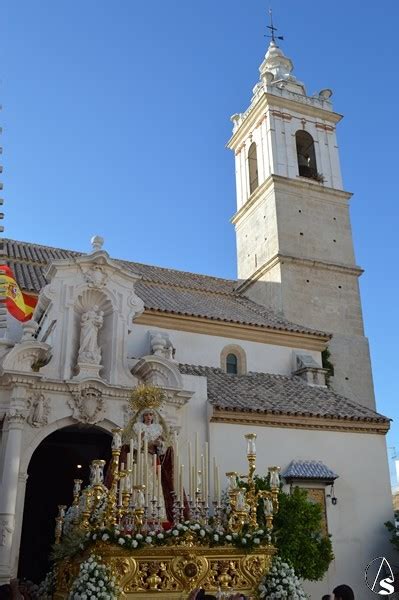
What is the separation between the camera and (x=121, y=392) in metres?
15.0

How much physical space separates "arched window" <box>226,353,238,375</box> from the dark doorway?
6.43 metres

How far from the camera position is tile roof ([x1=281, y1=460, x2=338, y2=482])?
17.2 meters

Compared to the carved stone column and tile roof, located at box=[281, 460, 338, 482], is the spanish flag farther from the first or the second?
tile roof, located at box=[281, 460, 338, 482]

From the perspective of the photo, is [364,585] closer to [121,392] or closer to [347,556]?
[347,556]

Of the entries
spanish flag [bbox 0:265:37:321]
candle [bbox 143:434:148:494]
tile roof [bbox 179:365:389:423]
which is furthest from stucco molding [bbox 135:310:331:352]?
candle [bbox 143:434:148:494]

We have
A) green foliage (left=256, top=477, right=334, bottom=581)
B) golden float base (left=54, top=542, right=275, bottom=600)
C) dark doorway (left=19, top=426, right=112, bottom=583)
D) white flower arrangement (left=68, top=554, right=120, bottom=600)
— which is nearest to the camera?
white flower arrangement (left=68, top=554, right=120, bottom=600)

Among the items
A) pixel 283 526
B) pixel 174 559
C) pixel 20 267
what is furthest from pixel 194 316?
pixel 174 559

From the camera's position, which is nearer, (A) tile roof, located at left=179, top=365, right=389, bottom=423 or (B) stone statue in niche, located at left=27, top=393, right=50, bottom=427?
(B) stone statue in niche, located at left=27, top=393, right=50, bottom=427

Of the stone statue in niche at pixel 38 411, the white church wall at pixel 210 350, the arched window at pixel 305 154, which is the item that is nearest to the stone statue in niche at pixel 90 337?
the stone statue in niche at pixel 38 411

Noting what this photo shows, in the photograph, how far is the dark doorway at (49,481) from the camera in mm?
16188

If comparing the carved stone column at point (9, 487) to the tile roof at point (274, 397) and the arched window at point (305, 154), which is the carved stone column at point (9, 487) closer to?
the tile roof at point (274, 397)

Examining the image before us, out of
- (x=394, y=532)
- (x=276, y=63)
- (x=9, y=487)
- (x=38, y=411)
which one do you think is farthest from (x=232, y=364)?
(x=276, y=63)

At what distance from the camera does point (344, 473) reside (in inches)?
722

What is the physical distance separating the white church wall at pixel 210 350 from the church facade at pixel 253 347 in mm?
50
